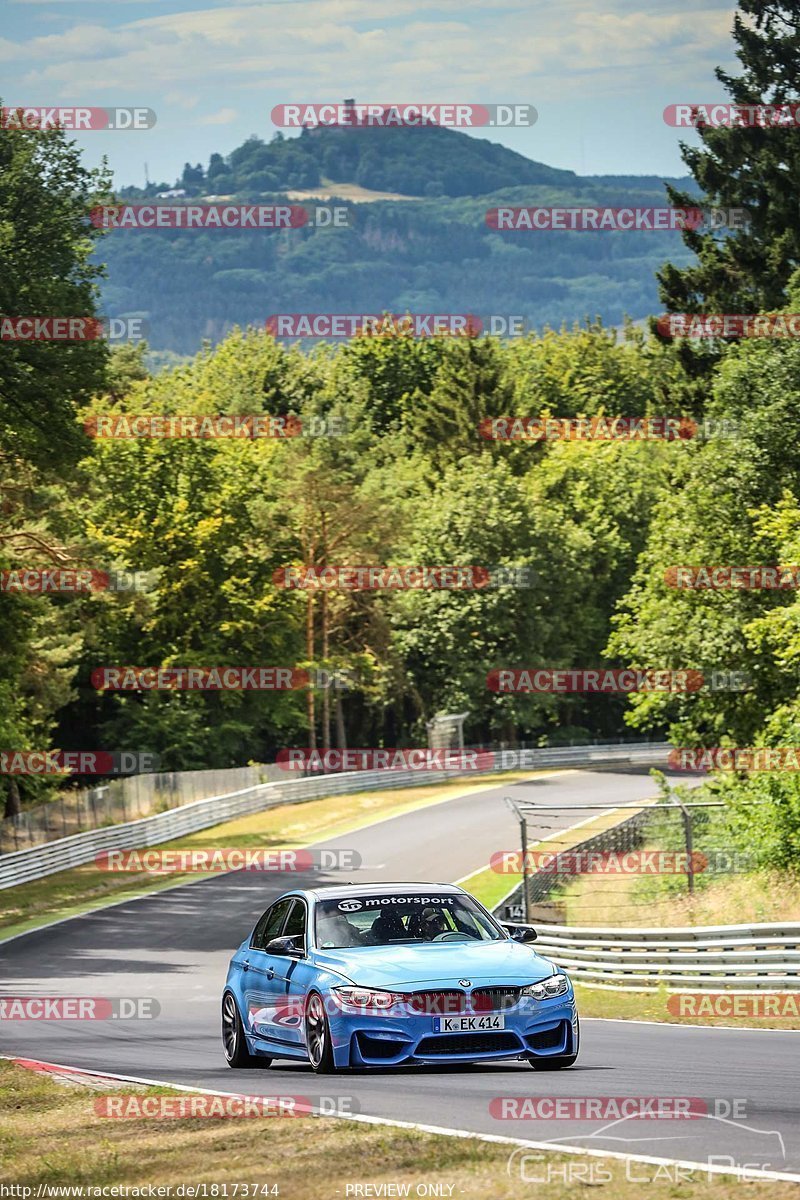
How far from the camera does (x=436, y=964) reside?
1209 centimetres

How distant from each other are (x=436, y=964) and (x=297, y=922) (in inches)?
70.6

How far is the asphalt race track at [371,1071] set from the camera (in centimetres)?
955

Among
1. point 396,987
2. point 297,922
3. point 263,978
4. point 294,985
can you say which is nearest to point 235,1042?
point 263,978

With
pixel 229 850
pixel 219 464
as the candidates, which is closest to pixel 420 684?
pixel 219 464

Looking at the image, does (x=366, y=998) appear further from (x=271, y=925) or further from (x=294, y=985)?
(x=271, y=925)

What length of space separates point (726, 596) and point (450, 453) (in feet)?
171

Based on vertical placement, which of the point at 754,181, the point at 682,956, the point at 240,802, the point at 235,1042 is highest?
the point at 754,181

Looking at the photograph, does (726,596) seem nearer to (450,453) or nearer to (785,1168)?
(785,1168)

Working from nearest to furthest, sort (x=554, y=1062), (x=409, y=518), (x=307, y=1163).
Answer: (x=307, y=1163) < (x=554, y=1062) < (x=409, y=518)

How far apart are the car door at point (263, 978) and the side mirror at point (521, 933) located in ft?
5.79

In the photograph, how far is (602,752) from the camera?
80938mm

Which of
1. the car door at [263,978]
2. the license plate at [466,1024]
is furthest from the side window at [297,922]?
the license plate at [466,1024]

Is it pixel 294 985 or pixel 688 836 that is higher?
pixel 294 985

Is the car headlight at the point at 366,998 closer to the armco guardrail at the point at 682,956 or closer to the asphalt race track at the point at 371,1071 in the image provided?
the asphalt race track at the point at 371,1071
